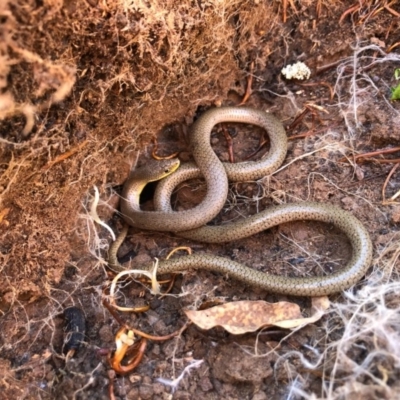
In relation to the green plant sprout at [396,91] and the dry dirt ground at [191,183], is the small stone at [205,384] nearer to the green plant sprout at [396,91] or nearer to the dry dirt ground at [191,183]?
the dry dirt ground at [191,183]

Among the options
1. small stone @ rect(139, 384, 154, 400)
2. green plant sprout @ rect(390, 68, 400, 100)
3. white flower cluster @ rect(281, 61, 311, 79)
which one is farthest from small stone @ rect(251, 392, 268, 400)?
white flower cluster @ rect(281, 61, 311, 79)

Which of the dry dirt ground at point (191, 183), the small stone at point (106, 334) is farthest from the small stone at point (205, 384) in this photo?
the small stone at point (106, 334)

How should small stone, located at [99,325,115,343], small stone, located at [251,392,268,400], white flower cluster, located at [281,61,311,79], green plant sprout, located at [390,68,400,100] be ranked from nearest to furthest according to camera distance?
small stone, located at [251,392,268,400]
small stone, located at [99,325,115,343]
green plant sprout, located at [390,68,400,100]
white flower cluster, located at [281,61,311,79]

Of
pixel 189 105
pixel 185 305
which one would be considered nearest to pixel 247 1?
pixel 189 105

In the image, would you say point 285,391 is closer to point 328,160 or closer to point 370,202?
point 370,202

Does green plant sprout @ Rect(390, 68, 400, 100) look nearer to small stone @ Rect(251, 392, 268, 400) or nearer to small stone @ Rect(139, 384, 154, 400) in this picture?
small stone @ Rect(251, 392, 268, 400)

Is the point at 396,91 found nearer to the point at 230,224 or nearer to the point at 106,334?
the point at 230,224

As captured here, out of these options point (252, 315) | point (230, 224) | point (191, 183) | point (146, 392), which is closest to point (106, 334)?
Result: point (146, 392)
